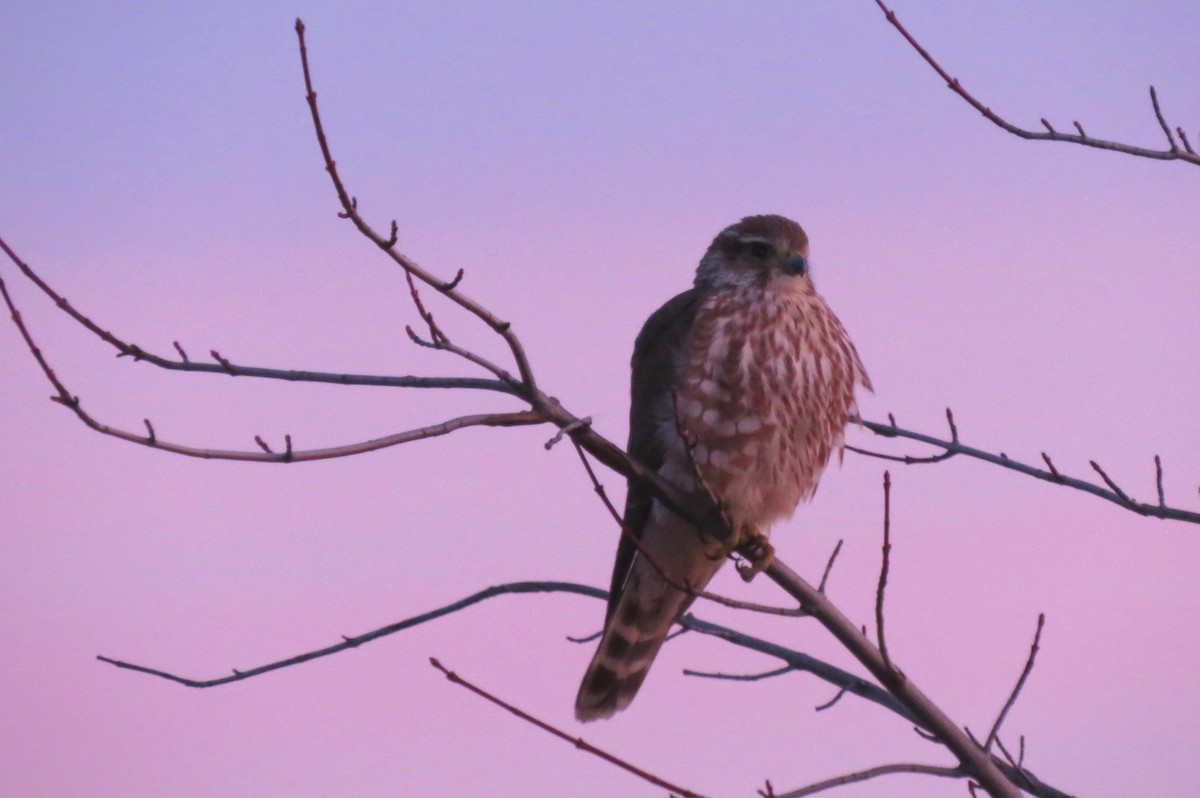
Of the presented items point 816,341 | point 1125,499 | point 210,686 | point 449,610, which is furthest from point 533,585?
point 1125,499

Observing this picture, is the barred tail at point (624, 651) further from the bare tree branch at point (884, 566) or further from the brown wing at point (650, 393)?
the bare tree branch at point (884, 566)

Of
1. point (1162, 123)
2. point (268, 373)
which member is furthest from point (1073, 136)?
point (268, 373)

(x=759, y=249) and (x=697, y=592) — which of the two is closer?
(x=697, y=592)

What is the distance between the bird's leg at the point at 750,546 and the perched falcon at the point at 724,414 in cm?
1

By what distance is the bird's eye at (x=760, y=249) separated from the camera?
Answer: 4590 millimetres

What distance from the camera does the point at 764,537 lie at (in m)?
3.90

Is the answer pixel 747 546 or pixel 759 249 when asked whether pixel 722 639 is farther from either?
pixel 759 249

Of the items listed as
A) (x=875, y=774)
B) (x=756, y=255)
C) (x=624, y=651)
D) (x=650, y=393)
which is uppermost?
(x=756, y=255)

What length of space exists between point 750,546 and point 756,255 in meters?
1.23

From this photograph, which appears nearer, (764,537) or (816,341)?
(764,537)

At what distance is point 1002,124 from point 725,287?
1.39m

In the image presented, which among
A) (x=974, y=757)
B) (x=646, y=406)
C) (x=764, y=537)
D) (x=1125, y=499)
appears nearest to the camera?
(x=974, y=757)

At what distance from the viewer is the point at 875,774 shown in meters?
3.04

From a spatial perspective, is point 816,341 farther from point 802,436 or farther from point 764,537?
point 764,537
